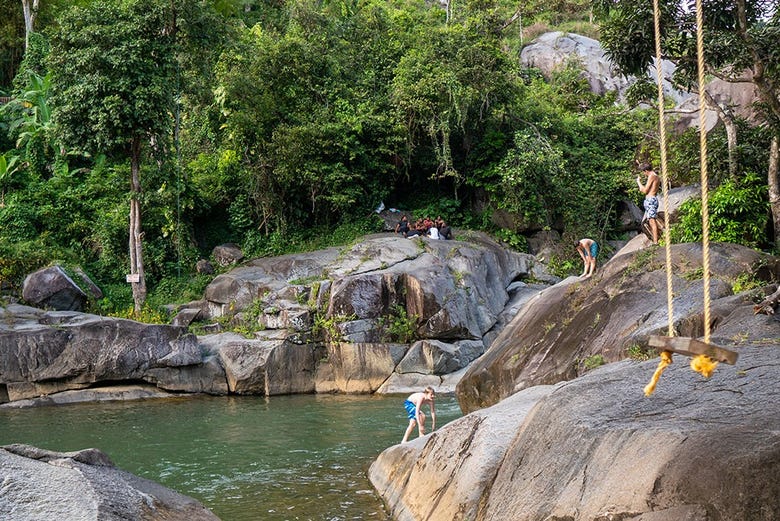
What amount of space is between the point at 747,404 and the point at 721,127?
44.6ft

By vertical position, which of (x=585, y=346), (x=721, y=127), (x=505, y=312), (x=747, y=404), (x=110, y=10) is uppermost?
(x=110, y=10)

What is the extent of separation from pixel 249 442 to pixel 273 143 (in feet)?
48.4

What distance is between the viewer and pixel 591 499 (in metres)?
6.42

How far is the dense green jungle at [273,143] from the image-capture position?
2717cm

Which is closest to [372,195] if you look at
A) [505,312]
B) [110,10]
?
[505,312]

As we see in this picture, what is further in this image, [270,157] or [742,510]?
[270,157]

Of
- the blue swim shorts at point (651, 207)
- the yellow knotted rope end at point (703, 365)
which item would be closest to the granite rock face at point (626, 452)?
the yellow knotted rope end at point (703, 365)

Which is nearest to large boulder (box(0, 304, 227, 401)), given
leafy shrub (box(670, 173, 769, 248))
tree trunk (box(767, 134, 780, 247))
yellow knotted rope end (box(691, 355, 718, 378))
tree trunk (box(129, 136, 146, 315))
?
tree trunk (box(129, 136, 146, 315))

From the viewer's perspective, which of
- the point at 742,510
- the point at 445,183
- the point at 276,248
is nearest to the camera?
the point at 742,510

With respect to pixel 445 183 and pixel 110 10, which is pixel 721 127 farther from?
pixel 110 10

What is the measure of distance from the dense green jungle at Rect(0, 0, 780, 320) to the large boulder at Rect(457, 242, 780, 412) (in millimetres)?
11771

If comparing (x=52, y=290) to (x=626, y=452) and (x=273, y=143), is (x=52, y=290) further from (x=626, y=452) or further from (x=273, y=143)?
(x=626, y=452)

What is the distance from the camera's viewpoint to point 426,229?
28453mm

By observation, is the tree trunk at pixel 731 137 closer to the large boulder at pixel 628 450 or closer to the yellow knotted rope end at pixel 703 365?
the large boulder at pixel 628 450
